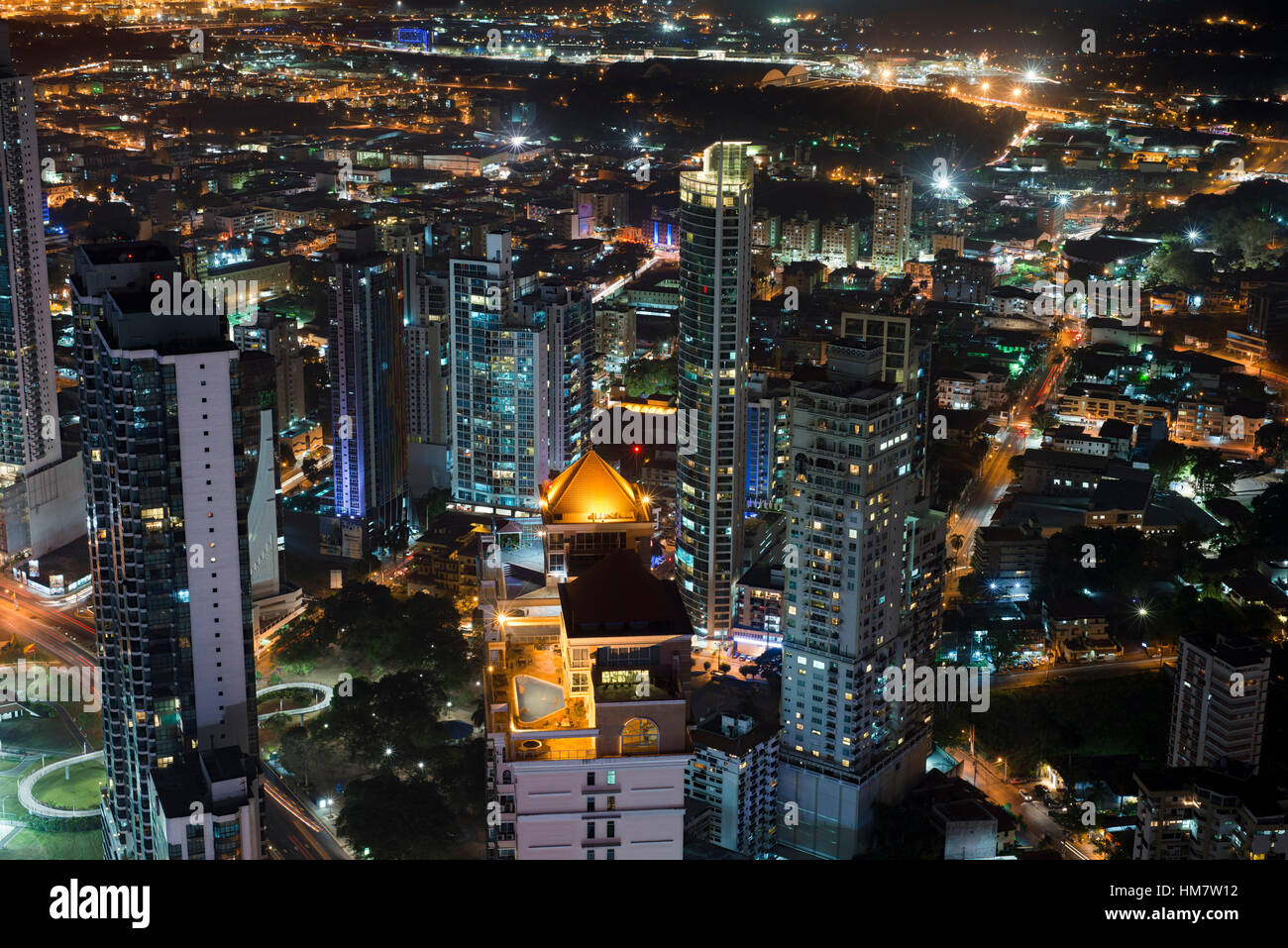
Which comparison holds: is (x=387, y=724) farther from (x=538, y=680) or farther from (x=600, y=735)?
(x=600, y=735)

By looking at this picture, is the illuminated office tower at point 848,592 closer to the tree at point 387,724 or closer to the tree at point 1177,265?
the tree at point 387,724

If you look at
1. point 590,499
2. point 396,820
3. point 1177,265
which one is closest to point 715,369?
point 396,820

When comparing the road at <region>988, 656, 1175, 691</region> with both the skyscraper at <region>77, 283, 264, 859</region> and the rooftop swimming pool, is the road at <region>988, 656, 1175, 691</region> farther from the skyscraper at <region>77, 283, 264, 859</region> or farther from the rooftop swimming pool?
the rooftop swimming pool

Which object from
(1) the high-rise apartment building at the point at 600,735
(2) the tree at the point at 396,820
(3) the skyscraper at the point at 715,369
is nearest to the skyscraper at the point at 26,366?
(2) the tree at the point at 396,820

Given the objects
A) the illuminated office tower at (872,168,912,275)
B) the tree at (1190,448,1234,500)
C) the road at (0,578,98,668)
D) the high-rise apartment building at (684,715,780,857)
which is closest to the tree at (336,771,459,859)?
the high-rise apartment building at (684,715,780,857)

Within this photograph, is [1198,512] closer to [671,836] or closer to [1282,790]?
[1282,790]

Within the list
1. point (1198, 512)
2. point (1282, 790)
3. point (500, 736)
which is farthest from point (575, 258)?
point (500, 736)
